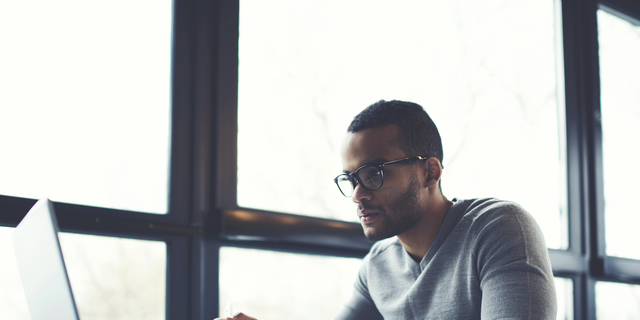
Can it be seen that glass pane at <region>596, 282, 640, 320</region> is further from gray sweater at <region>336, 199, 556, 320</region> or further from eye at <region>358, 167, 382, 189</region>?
eye at <region>358, 167, 382, 189</region>

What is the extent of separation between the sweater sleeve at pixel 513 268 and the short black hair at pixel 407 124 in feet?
0.94

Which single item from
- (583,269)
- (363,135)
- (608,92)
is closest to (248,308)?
(363,135)

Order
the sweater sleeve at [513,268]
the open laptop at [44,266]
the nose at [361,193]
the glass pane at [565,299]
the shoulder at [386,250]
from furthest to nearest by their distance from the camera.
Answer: the glass pane at [565,299], the shoulder at [386,250], the nose at [361,193], the sweater sleeve at [513,268], the open laptop at [44,266]

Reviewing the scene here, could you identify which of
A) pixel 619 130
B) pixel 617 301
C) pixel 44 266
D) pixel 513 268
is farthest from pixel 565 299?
pixel 44 266

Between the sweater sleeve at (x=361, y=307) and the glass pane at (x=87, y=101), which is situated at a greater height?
the glass pane at (x=87, y=101)

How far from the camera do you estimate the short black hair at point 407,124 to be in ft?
4.97

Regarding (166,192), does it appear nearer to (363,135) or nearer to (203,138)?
(203,138)

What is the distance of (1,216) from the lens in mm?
1263

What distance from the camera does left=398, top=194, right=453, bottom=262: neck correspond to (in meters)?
1.51

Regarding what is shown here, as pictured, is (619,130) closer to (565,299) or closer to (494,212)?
(565,299)

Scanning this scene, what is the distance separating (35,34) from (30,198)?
0.45 m

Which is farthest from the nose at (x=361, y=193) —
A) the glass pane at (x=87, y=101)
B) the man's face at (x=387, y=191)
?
the glass pane at (x=87, y=101)

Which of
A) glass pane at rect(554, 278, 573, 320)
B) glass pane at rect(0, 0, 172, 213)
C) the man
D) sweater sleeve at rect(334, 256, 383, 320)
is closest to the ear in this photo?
the man

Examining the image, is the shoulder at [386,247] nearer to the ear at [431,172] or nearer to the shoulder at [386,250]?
the shoulder at [386,250]
